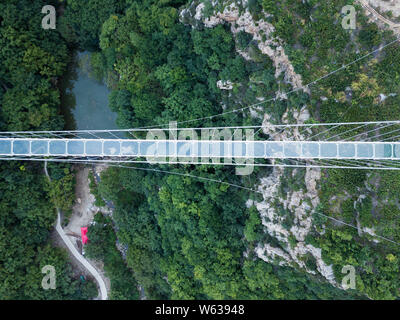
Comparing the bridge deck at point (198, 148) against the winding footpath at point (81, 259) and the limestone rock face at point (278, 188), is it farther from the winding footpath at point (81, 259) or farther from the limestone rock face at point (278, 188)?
the winding footpath at point (81, 259)

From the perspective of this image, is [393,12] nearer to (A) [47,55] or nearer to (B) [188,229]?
(B) [188,229]

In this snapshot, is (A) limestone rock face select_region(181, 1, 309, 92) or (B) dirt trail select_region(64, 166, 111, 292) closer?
(A) limestone rock face select_region(181, 1, 309, 92)

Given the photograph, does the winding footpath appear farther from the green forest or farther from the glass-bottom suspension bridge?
the glass-bottom suspension bridge

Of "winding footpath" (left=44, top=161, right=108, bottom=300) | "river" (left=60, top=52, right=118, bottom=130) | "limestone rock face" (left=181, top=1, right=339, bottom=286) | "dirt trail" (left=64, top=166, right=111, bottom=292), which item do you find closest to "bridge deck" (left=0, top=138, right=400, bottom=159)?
"limestone rock face" (left=181, top=1, right=339, bottom=286)

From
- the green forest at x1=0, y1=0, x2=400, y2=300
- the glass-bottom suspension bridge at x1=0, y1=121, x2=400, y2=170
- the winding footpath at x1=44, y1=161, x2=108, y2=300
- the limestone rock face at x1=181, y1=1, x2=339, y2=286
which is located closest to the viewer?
the green forest at x1=0, y1=0, x2=400, y2=300

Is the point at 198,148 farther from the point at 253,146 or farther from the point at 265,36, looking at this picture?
the point at 265,36

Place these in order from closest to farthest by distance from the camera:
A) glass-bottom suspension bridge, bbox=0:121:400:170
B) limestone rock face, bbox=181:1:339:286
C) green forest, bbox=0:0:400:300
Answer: green forest, bbox=0:0:400:300, glass-bottom suspension bridge, bbox=0:121:400:170, limestone rock face, bbox=181:1:339:286
